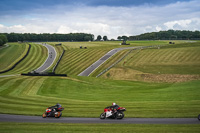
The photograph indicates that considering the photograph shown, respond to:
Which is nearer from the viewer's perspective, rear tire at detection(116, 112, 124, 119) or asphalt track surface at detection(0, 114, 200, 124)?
asphalt track surface at detection(0, 114, 200, 124)

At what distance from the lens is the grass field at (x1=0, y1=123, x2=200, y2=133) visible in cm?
1781

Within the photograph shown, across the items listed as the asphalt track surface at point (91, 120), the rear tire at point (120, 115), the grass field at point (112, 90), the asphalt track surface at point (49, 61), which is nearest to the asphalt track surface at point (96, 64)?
the grass field at point (112, 90)

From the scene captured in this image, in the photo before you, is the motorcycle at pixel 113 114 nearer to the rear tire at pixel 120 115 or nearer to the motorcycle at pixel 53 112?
the rear tire at pixel 120 115

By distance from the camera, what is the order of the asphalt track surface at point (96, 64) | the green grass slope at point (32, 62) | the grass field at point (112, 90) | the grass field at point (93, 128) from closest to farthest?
1. the grass field at point (93, 128)
2. the grass field at point (112, 90)
3. the asphalt track surface at point (96, 64)
4. the green grass slope at point (32, 62)

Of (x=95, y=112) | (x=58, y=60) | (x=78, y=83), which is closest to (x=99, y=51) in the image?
(x=58, y=60)

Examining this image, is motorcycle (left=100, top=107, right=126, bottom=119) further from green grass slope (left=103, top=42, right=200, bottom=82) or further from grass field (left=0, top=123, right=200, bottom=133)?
green grass slope (left=103, top=42, right=200, bottom=82)

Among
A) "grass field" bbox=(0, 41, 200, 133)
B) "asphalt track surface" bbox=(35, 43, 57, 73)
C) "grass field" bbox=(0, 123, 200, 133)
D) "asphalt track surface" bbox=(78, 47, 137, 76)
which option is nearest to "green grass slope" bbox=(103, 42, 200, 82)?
"grass field" bbox=(0, 41, 200, 133)

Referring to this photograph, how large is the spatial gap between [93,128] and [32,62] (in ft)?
259

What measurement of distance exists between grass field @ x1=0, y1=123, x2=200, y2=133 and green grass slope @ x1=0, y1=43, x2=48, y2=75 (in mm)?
59847

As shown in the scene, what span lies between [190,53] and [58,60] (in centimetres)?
5456

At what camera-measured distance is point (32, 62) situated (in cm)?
9181

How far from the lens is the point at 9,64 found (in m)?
89.8

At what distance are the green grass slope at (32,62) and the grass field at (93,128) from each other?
196 feet

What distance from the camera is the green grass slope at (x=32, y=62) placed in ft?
263
